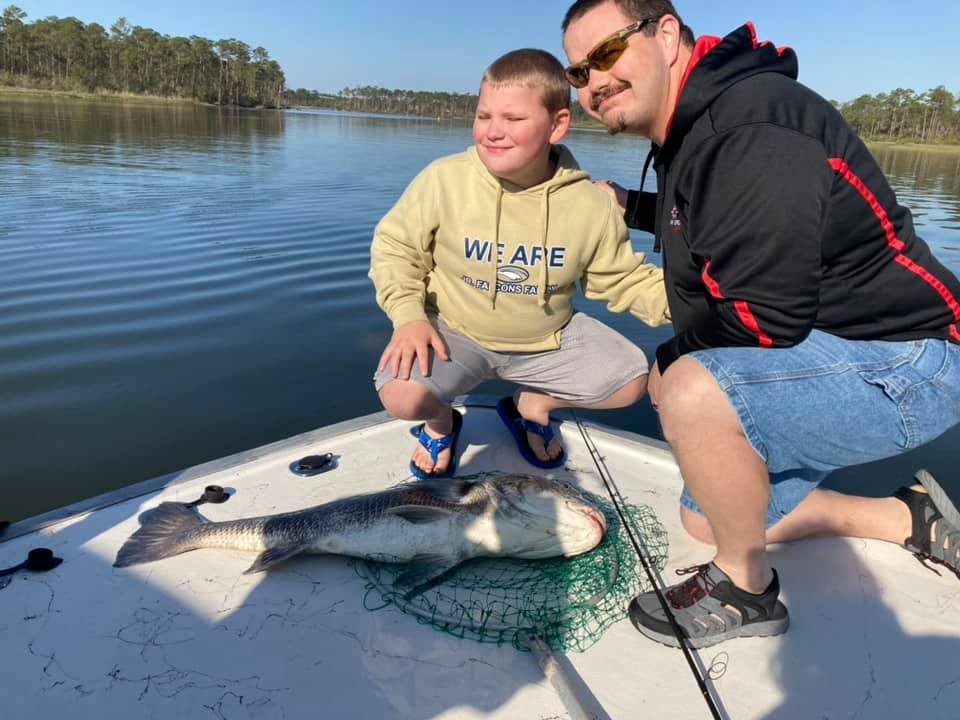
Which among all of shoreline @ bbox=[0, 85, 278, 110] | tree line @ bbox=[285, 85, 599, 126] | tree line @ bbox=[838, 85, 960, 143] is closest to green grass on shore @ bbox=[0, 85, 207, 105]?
shoreline @ bbox=[0, 85, 278, 110]

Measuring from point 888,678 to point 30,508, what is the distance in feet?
15.6

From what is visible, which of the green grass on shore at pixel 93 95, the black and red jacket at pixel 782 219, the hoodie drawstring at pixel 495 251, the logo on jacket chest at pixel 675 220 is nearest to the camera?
the black and red jacket at pixel 782 219

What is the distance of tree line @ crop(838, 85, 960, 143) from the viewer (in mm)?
91500

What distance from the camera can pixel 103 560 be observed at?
2627 mm

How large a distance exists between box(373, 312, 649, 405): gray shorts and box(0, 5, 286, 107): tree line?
103m

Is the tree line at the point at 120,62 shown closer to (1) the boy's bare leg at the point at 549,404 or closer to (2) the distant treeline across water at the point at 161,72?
(2) the distant treeline across water at the point at 161,72

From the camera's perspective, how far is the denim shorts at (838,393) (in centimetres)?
219

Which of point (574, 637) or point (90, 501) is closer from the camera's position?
point (574, 637)

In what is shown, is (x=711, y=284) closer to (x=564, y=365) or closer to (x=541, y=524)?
(x=541, y=524)

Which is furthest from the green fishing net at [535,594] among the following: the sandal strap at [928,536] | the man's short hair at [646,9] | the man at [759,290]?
the man's short hair at [646,9]

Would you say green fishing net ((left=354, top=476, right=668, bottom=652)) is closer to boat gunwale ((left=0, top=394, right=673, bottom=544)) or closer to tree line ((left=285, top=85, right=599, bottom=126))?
boat gunwale ((left=0, top=394, right=673, bottom=544))

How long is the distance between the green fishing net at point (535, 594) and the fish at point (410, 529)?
63 mm

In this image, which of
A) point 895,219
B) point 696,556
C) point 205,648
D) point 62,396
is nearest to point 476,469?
point 696,556

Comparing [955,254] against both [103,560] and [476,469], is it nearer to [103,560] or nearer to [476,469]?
[476,469]
